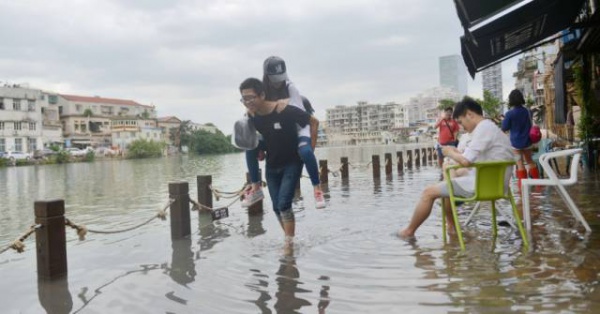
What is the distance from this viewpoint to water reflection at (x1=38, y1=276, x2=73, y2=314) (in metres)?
3.75

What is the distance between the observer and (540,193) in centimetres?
902

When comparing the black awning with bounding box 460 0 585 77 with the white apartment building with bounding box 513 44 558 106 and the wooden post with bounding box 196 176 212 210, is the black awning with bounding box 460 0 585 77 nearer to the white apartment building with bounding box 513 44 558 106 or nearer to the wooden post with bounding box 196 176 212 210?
the wooden post with bounding box 196 176 212 210

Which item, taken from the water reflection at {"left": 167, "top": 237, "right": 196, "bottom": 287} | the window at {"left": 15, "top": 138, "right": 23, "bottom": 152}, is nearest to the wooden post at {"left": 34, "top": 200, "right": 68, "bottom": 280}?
the water reflection at {"left": 167, "top": 237, "right": 196, "bottom": 287}

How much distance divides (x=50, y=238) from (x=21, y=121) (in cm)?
7123

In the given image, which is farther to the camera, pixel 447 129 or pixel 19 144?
pixel 19 144

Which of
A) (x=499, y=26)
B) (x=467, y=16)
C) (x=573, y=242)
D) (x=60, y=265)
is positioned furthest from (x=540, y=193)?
(x=60, y=265)

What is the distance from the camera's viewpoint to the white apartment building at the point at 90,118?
87.6 metres

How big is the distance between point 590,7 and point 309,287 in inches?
324

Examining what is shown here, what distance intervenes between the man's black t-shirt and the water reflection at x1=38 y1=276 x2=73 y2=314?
7.54 feet

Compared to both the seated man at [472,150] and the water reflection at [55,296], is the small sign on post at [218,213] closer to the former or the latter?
the water reflection at [55,296]

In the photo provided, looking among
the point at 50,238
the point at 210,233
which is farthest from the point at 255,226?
the point at 50,238

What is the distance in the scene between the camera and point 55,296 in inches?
160

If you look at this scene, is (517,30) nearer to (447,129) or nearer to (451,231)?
(447,129)

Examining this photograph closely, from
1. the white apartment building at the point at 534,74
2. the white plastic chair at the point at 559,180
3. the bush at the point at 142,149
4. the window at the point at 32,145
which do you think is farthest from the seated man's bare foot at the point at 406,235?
the bush at the point at 142,149
